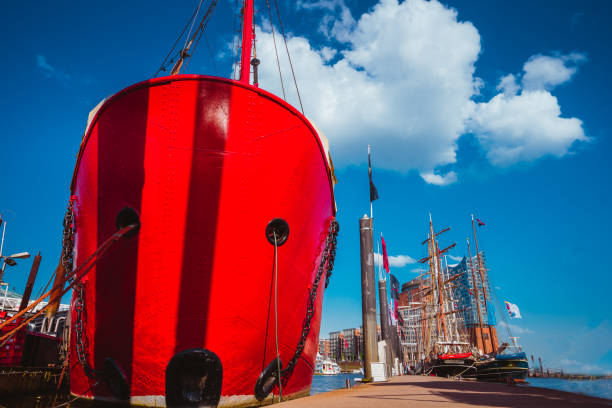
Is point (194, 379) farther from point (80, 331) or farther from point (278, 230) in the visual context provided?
point (278, 230)

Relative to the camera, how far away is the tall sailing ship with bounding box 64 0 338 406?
463 cm

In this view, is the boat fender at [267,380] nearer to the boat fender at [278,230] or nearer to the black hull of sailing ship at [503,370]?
the boat fender at [278,230]

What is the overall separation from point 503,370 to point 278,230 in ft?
70.3

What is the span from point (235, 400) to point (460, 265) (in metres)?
93.6

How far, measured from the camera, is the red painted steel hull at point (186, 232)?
15.4ft

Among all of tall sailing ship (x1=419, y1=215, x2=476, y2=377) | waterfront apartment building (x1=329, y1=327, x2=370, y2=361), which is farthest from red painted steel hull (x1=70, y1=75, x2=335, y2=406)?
waterfront apartment building (x1=329, y1=327, x2=370, y2=361)

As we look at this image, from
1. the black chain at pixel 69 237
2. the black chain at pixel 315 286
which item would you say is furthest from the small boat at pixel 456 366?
the black chain at pixel 69 237

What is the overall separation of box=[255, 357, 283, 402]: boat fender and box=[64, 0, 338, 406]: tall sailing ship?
0.02 m

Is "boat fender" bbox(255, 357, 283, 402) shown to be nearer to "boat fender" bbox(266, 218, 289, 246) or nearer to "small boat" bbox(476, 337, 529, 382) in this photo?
"boat fender" bbox(266, 218, 289, 246)

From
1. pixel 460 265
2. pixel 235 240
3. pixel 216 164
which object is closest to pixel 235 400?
pixel 235 240

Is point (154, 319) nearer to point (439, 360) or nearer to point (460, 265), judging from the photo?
point (439, 360)

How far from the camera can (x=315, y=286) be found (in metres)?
6.16

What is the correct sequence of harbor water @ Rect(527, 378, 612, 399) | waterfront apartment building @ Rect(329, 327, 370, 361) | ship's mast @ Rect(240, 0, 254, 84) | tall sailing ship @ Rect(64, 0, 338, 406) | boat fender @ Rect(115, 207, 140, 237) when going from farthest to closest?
1. waterfront apartment building @ Rect(329, 327, 370, 361)
2. harbor water @ Rect(527, 378, 612, 399)
3. ship's mast @ Rect(240, 0, 254, 84)
4. boat fender @ Rect(115, 207, 140, 237)
5. tall sailing ship @ Rect(64, 0, 338, 406)

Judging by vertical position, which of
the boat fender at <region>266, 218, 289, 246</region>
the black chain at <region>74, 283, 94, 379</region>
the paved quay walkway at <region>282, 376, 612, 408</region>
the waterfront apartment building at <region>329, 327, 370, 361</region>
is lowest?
the waterfront apartment building at <region>329, 327, 370, 361</region>
